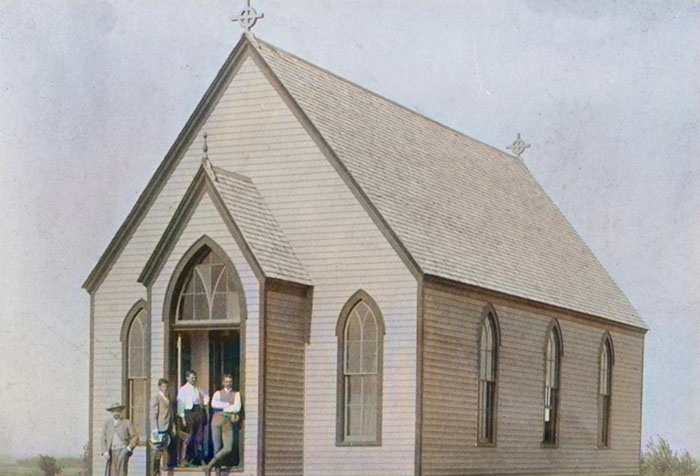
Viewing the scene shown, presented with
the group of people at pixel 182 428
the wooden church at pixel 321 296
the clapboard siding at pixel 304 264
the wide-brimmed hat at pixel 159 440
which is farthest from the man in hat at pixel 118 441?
the clapboard siding at pixel 304 264

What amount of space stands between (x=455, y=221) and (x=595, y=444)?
10.0 m

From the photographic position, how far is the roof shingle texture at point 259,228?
3356cm

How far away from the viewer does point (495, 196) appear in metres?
44.8

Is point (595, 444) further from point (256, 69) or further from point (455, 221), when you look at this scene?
point (256, 69)

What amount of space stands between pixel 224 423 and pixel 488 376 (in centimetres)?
804

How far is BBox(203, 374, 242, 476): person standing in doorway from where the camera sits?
32531mm

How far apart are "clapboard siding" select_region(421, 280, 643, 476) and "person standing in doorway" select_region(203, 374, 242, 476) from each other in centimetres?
424

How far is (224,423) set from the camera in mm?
32688

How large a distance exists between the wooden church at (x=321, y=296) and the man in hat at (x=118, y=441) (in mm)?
543

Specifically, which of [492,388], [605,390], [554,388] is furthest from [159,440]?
[605,390]

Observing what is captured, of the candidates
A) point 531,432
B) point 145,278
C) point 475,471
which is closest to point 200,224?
point 145,278

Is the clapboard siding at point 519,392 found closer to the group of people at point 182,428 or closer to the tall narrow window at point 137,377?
the group of people at point 182,428

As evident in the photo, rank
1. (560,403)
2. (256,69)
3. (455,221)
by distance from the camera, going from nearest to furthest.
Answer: (256,69)
(455,221)
(560,403)

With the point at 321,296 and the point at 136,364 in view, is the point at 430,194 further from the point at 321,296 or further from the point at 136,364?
the point at 136,364
